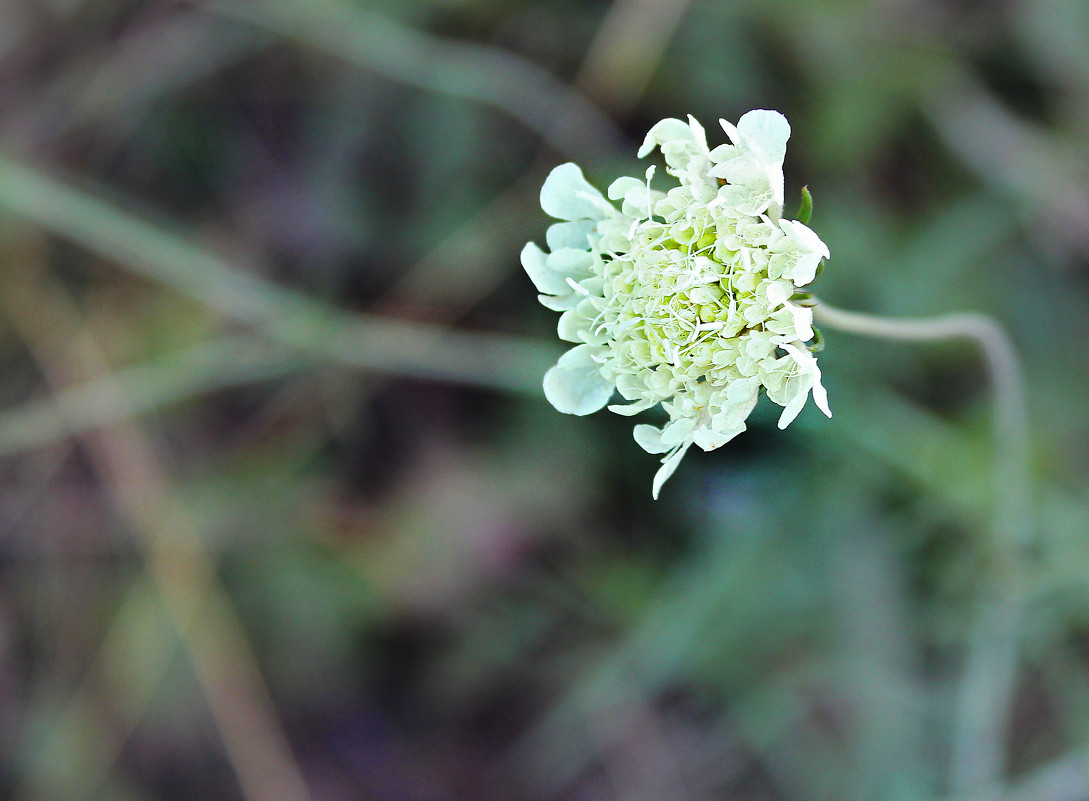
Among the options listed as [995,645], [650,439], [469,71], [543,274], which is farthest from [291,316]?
[995,645]

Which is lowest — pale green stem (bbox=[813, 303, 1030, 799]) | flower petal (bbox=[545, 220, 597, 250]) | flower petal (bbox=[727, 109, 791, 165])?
pale green stem (bbox=[813, 303, 1030, 799])

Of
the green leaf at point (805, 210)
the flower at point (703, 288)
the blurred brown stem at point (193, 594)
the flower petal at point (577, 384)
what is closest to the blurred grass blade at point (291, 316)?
the blurred brown stem at point (193, 594)

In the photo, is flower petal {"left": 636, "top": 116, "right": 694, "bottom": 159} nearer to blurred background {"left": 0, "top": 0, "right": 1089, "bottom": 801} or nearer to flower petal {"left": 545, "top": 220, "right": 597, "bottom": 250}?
flower petal {"left": 545, "top": 220, "right": 597, "bottom": 250}

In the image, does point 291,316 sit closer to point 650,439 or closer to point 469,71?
point 469,71

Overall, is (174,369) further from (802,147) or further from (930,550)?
(930,550)

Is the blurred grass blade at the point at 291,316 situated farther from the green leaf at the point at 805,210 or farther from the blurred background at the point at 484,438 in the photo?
the green leaf at the point at 805,210

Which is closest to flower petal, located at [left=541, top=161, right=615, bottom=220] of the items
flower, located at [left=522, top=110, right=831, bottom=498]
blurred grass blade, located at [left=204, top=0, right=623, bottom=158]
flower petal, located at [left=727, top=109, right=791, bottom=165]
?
flower, located at [left=522, top=110, right=831, bottom=498]
